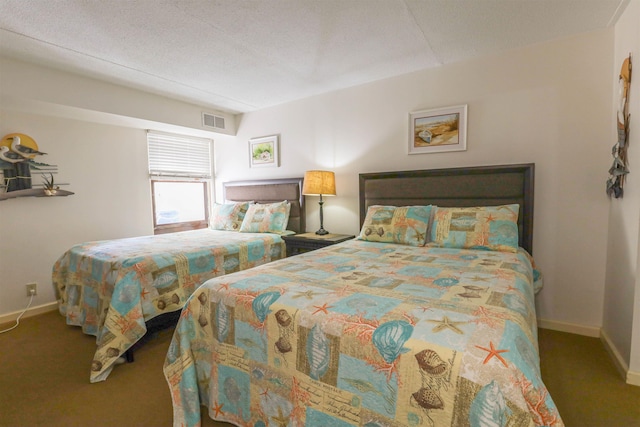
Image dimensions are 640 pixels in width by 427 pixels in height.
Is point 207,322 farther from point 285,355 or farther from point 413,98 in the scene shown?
point 413,98

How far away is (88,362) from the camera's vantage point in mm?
2145

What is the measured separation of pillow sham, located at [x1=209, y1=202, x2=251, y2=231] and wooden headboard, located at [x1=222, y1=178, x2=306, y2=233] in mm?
240

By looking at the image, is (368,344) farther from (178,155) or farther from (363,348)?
(178,155)

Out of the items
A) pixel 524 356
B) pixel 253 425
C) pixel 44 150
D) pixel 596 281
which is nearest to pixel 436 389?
pixel 524 356

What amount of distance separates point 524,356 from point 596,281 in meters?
2.14

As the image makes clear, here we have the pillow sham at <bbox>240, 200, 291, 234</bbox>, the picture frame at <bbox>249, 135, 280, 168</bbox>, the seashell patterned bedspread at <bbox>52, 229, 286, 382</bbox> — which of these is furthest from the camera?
the picture frame at <bbox>249, 135, 280, 168</bbox>

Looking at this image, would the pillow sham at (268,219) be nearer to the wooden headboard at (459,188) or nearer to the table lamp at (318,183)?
the table lamp at (318,183)

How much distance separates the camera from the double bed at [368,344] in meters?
0.87

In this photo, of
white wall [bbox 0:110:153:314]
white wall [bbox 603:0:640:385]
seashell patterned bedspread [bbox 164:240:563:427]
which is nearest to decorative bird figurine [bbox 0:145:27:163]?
white wall [bbox 0:110:153:314]

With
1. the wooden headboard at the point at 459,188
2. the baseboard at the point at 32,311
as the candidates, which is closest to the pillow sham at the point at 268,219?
the wooden headboard at the point at 459,188

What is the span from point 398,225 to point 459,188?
2.18 ft

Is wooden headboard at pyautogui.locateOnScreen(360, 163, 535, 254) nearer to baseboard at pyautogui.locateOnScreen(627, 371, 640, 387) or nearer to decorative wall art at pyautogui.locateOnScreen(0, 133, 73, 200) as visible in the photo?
baseboard at pyautogui.locateOnScreen(627, 371, 640, 387)

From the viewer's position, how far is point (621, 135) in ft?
6.39

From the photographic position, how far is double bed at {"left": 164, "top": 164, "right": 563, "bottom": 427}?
87 cm
